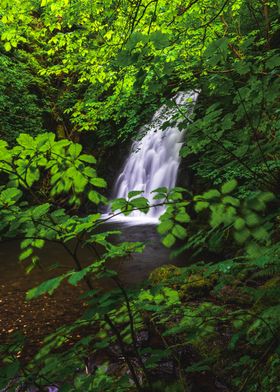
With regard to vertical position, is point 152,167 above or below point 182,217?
above

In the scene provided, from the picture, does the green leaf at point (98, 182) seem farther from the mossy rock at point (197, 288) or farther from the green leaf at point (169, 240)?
the mossy rock at point (197, 288)

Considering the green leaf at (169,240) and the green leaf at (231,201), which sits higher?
the green leaf at (231,201)

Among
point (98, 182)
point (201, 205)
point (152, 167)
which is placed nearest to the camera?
point (201, 205)

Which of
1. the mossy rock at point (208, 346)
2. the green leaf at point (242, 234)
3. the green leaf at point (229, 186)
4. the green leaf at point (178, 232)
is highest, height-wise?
the green leaf at point (229, 186)

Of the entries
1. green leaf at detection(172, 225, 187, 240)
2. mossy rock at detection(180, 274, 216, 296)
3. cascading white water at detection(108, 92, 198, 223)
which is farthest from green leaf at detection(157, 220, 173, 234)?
cascading white water at detection(108, 92, 198, 223)

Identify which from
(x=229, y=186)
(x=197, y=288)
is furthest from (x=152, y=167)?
(x=229, y=186)

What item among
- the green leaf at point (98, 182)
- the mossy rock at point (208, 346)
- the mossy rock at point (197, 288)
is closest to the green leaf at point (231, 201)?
the green leaf at point (98, 182)

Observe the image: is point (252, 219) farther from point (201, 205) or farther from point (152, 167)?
point (152, 167)

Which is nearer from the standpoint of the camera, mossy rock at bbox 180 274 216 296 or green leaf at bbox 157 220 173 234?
green leaf at bbox 157 220 173 234

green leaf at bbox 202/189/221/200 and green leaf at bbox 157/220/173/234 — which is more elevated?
green leaf at bbox 202/189/221/200

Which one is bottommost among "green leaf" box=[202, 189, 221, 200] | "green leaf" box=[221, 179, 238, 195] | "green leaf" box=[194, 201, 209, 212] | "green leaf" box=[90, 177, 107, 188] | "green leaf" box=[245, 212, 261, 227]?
"green leaf" box=[245, 212, 261, 227]

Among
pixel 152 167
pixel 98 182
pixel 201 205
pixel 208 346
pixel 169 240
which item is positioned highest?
pixel 152 167

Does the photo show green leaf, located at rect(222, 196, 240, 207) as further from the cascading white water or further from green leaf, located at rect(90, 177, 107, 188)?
the cascading white water

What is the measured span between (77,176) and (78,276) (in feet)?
1.80
